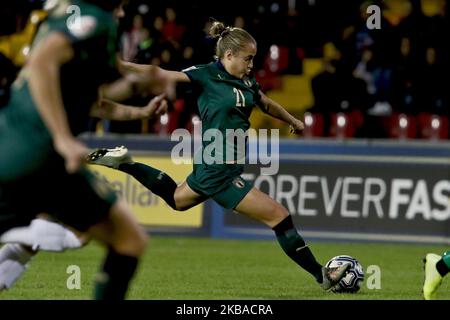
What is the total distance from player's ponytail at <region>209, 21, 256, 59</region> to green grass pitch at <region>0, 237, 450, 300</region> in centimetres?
197

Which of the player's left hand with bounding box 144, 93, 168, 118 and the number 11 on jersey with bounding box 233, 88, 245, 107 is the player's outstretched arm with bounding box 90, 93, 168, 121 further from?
the number 11 on jersey with bounding box 233, 88, 245, 107

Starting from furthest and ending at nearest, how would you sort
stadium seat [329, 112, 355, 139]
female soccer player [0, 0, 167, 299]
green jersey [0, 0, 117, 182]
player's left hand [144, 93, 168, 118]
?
stadium seat [329, 112, 355, 139] → player's left hand [144, 93, 168, 118] → green jersey [0, 0, 117, 182] → female soccer player [0, 0, 167, 299]

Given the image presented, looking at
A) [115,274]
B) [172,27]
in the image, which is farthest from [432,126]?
[115,274]

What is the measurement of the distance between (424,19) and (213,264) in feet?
23.0

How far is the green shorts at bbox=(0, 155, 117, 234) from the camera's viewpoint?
A: 5762 millimetres

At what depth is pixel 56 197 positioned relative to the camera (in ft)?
19.1

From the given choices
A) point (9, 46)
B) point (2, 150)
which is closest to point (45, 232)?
point (2, 150)

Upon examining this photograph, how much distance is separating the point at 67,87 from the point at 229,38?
140 inches

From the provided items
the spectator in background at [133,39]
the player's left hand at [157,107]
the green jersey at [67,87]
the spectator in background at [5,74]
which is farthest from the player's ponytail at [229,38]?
the spectator in background at [133,39]

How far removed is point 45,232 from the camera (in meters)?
7.42

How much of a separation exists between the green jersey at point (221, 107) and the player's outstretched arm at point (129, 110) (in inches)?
105

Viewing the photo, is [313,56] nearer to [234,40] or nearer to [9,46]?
[9,46]

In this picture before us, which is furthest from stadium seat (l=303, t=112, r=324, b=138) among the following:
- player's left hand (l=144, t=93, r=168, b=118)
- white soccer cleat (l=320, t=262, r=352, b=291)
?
player's left hand (l=144, t=93, r=168, b=118)

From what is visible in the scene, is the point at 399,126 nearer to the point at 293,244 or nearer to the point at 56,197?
the point at 293,244
